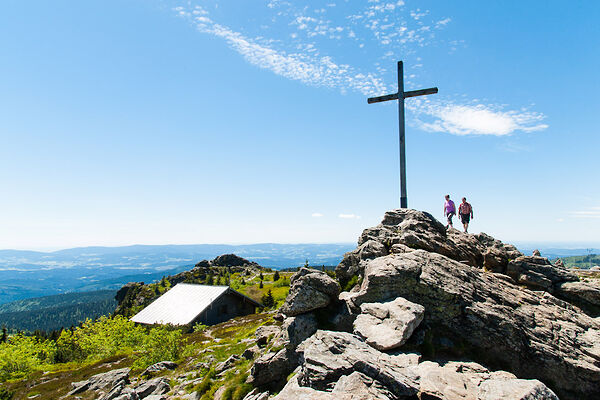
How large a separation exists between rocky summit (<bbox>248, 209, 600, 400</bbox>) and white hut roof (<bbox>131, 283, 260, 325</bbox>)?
55.3m

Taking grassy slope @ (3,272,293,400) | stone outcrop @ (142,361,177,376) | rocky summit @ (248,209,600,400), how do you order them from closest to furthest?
rocky summit @ (248,209,600,400) → grassy slope @ (3,272,293,400) → stone outcrop @ (142,361,177,376)

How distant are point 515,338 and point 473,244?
29.2 feet

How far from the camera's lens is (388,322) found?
12.3 metres

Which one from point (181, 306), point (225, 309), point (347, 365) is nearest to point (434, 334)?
point (347, 365)

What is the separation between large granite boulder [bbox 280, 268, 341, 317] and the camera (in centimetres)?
1488

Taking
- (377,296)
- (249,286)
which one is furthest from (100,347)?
(249,286)

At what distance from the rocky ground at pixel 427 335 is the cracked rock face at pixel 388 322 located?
43mm

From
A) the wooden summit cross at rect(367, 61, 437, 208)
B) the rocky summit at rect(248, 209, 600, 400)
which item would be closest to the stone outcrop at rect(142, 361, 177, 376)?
the rocky summit at rect(248, 209, 600, 400)

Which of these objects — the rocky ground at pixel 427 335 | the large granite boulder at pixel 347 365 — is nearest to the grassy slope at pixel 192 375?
the rocky ground at pixel 427 335

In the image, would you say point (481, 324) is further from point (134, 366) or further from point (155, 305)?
point (155, 305)

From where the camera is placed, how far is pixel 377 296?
1430 cm

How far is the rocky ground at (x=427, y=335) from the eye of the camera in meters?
8.90

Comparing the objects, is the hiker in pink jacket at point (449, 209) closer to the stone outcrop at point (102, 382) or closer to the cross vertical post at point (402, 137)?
the cross vertical post at point (402, 137)

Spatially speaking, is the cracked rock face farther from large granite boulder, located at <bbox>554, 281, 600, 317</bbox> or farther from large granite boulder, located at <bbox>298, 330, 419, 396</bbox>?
large granite boulder, located at <bbox>554, 281, 600, 317</bbox>
